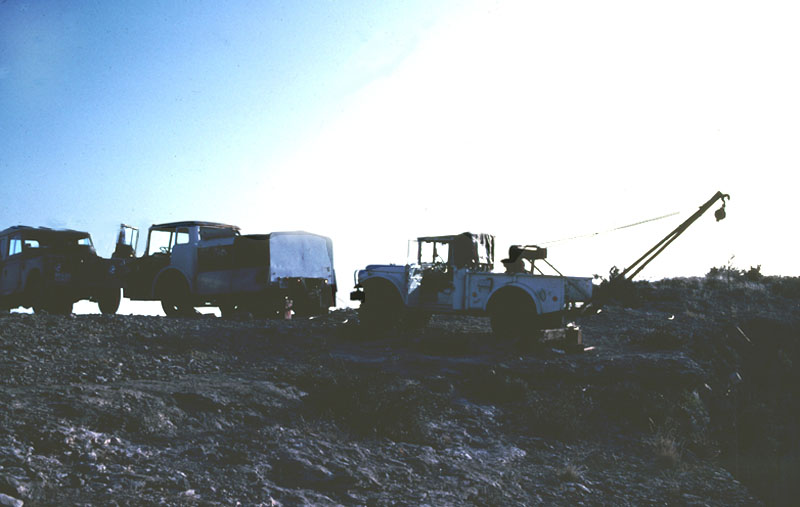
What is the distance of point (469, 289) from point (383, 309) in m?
2.39

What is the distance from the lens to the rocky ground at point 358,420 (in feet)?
18.0

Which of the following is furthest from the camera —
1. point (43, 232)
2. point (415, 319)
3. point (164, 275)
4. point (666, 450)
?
point (43, 232)

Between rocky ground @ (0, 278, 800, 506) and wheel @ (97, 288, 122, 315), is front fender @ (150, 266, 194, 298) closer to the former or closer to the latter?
wheel @ (97, 288, 122, 315)

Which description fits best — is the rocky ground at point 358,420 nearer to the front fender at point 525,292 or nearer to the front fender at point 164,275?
the front fender at point 525,292

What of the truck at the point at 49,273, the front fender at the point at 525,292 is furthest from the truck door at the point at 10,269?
the front fender at the point at 525,292

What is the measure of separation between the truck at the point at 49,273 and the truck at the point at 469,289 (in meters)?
7.38

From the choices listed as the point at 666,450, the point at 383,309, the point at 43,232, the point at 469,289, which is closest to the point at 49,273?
the point at 43,232

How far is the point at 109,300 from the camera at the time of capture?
17328mm

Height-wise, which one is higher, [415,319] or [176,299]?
[176,299]

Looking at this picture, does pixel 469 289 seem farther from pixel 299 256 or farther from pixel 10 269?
pixel 10 269

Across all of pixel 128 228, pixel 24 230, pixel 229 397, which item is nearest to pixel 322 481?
pixel 229 397

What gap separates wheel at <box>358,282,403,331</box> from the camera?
1544 cm

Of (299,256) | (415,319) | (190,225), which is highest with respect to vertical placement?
(190,225)

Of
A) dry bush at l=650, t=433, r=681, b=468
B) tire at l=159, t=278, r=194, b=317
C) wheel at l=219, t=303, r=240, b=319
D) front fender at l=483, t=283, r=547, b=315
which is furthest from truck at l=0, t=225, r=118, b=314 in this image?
dry bush at l=650, t=433, r=681, b=468
